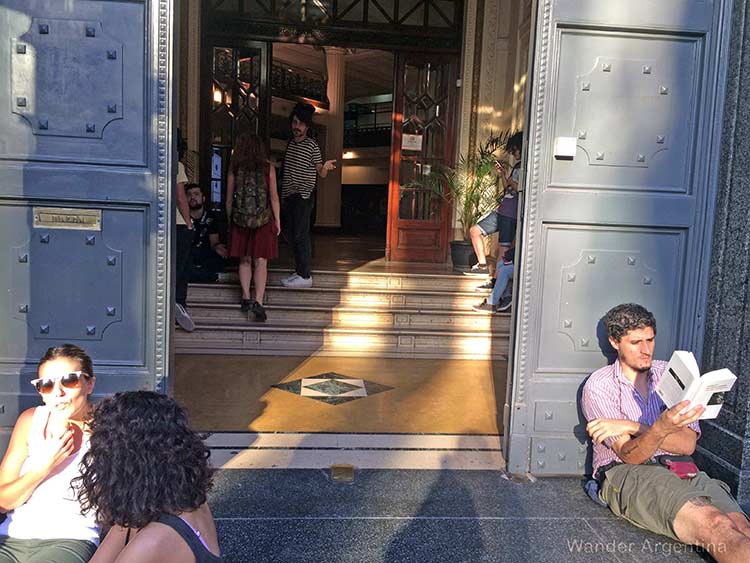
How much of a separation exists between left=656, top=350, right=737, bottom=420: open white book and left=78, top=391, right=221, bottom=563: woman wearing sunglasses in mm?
1730

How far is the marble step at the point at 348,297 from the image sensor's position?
5750 millimetres

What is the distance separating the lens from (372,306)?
5.93 m

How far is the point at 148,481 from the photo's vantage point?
55.4 inches

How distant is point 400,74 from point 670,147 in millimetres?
5227

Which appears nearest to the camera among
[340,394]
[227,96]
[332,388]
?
[340,394]

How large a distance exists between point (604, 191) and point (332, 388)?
2322 millimetres

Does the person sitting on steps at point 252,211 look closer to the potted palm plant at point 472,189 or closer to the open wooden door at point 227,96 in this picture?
the open wooden door at point 227,96

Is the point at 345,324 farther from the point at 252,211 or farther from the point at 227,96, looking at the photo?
the point at 227,96

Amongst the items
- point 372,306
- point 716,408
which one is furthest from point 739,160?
point 372,306

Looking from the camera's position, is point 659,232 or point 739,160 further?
point 659,232

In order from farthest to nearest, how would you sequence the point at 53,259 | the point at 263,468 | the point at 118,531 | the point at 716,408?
the point at 263,468
the point at 53,259
the point at 716,408
the point at 118,531

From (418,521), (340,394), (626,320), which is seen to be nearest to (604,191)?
(626,320)

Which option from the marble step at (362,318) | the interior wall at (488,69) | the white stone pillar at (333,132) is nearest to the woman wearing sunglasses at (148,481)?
the marble step at (362,318)

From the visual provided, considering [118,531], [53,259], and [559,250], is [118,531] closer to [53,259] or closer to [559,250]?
[53,259]
